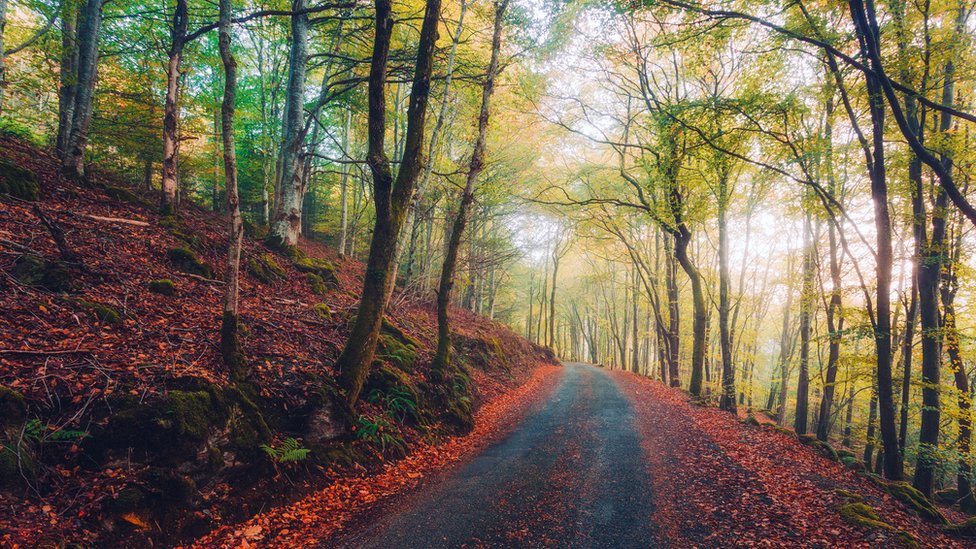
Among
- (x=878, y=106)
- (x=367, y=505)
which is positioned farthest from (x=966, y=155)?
(x=367, y=505)

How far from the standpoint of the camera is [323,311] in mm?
8172

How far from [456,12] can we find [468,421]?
48.7ft

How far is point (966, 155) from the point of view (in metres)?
7.83

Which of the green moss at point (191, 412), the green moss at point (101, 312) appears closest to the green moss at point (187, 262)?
the green moss at point (101, 312)

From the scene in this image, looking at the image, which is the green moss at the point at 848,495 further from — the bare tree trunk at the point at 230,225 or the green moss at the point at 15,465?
the green moss at the point at 15,465

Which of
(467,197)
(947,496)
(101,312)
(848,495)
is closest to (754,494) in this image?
(848,495)

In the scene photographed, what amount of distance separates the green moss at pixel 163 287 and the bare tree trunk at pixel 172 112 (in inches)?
135

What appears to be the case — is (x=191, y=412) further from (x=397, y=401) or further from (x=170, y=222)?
(x=170, y=222)

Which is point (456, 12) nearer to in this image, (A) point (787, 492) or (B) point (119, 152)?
(B) point (119, 152)

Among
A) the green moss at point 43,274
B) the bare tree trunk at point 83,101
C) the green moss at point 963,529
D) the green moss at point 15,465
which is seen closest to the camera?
the green moss at point 15,465

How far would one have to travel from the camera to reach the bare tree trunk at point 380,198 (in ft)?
20.3

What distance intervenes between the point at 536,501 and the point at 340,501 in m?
2.63

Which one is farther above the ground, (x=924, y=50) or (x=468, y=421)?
(x=924, y=50)

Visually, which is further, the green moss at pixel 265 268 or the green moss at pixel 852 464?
the green moss at pixel 265 268
